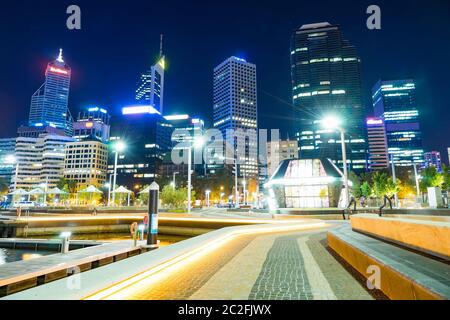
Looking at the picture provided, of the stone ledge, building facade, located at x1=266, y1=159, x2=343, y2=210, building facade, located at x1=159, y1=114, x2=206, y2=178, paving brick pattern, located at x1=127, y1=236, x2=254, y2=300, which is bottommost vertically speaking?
paving brick pattern, located at x1=127, y1=236, x2=254, y2=300

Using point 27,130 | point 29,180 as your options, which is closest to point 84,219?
point 29,180

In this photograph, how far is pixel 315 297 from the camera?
5.05 metres

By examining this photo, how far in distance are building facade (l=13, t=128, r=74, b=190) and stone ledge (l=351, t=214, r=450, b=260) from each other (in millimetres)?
194391

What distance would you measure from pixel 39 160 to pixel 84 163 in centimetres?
4457

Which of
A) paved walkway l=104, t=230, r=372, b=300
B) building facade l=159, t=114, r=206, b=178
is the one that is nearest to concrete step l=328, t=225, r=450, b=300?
paved walkway l=104, t=230, r=372, b=300

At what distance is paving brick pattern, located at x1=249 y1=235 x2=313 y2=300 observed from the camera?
522 cm

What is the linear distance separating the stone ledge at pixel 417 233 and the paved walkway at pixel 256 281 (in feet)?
5.82

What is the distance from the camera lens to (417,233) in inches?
260

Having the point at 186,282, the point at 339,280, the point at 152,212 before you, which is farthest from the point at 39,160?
the point at 339,280

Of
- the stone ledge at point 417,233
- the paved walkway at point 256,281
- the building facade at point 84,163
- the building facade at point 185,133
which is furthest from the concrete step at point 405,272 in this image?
the building facade at point 185,133

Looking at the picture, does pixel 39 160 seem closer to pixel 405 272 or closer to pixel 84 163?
pixel 84 163

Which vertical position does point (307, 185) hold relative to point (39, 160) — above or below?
below

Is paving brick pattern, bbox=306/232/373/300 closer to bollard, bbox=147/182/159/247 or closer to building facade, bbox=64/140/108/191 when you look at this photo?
bollard, bbox=147/182/159/247

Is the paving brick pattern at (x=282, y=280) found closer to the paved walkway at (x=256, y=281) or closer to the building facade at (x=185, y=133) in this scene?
the paved walkway at (x=256, y=281)
